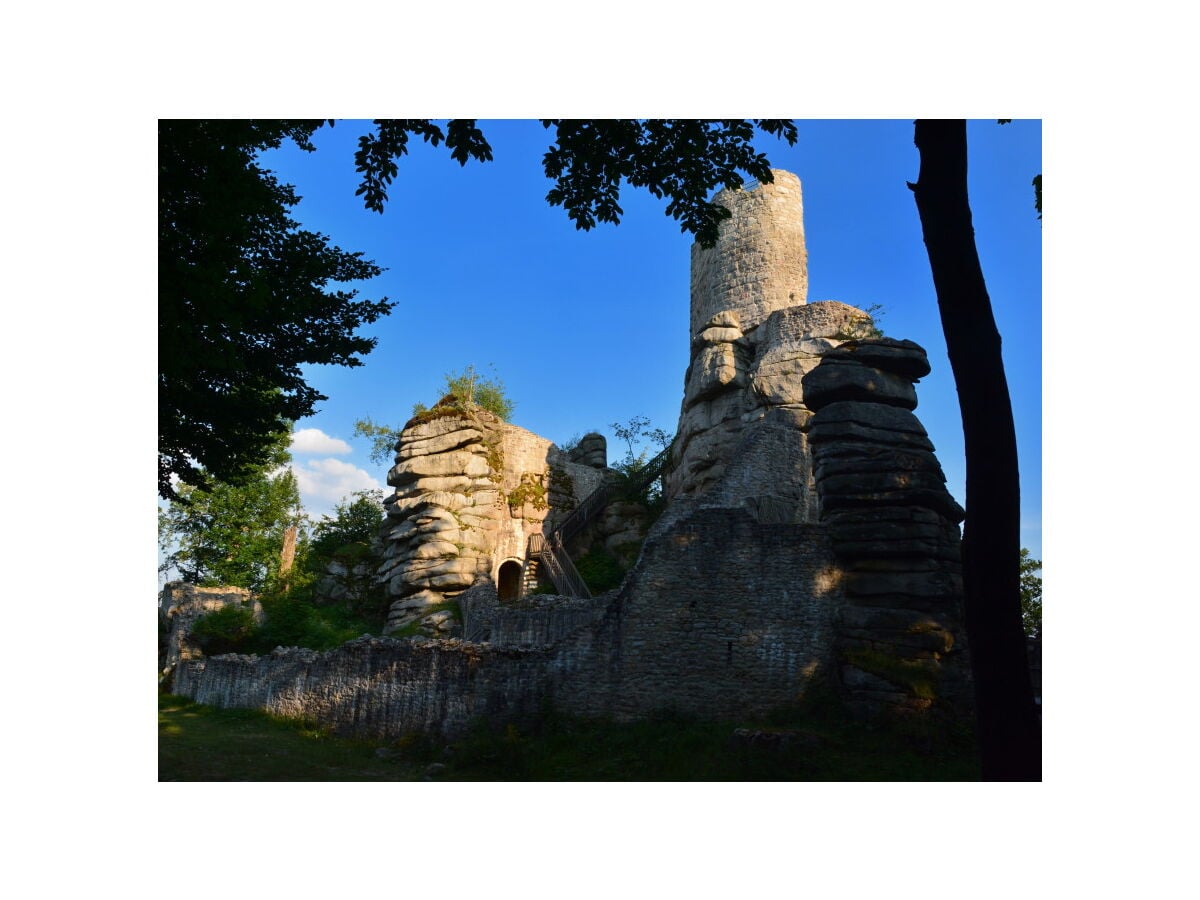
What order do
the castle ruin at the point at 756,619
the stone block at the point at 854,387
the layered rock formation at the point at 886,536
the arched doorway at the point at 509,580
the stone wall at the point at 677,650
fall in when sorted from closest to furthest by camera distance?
the layered rock formation at the point at 886,536 → the castle ruin at the point at 756,619 → the stone wall at the point at 677,650 → the stone block at the point at 854,387 → the arched doorway at the point at 509,580

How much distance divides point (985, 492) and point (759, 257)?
62.1 ft

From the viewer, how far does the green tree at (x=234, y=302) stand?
22.0ft

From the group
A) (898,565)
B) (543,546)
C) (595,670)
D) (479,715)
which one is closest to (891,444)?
(898,565)

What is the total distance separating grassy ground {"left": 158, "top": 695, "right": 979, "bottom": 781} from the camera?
8.22 metres

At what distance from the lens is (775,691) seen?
33.4 feet

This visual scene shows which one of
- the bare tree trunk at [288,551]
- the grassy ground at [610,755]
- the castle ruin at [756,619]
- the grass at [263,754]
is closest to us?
the grass at [263,754]

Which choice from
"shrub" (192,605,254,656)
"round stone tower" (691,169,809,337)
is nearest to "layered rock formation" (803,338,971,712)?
"round stone tower" (691,169,809,337)

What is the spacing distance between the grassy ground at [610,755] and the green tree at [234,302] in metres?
3.72

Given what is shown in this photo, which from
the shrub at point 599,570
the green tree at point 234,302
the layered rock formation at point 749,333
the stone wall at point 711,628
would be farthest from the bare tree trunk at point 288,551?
the stone wall at point 711,628

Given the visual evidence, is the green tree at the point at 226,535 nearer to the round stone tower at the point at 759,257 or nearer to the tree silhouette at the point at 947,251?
the round stone tower at the point at 759,257

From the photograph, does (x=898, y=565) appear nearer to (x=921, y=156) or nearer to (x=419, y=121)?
(x=921, y=156)

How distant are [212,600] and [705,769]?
1616 centimetres

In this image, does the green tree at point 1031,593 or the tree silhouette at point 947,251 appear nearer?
the tree silhouette at point 947,251

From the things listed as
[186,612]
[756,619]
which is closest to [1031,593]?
[756,619]
